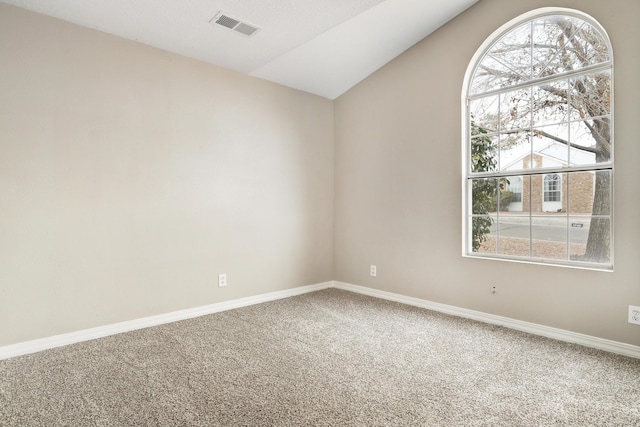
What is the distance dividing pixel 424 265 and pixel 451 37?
2.19 meters

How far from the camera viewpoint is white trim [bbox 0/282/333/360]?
245cm

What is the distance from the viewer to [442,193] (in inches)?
134

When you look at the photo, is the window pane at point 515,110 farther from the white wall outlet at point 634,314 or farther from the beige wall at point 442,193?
the white wall outlet at point 634,314

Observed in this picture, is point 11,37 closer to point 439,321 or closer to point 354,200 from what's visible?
point 354,200

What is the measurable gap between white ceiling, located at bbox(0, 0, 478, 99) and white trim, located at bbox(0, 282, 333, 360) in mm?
2321

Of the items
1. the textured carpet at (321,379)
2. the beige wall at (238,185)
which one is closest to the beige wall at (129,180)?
the beige wall at (238,185)

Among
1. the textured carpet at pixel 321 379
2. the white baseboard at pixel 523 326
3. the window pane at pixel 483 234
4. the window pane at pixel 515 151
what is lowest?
the textured carpet at pixel 321 379

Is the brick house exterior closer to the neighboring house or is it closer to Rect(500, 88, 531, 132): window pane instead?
the neighboring house

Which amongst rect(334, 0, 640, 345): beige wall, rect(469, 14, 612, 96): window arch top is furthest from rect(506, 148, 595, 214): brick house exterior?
rect(469, 14, 612, 96): window arch top

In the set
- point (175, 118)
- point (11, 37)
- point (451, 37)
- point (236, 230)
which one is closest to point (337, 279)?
point (236, 230)

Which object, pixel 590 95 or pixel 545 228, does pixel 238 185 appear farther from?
pixel 590 95

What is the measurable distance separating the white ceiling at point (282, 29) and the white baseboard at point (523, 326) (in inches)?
98.8

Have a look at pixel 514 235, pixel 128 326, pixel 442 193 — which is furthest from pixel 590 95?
pixel 128 326

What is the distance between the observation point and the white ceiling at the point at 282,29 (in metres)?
2.53
